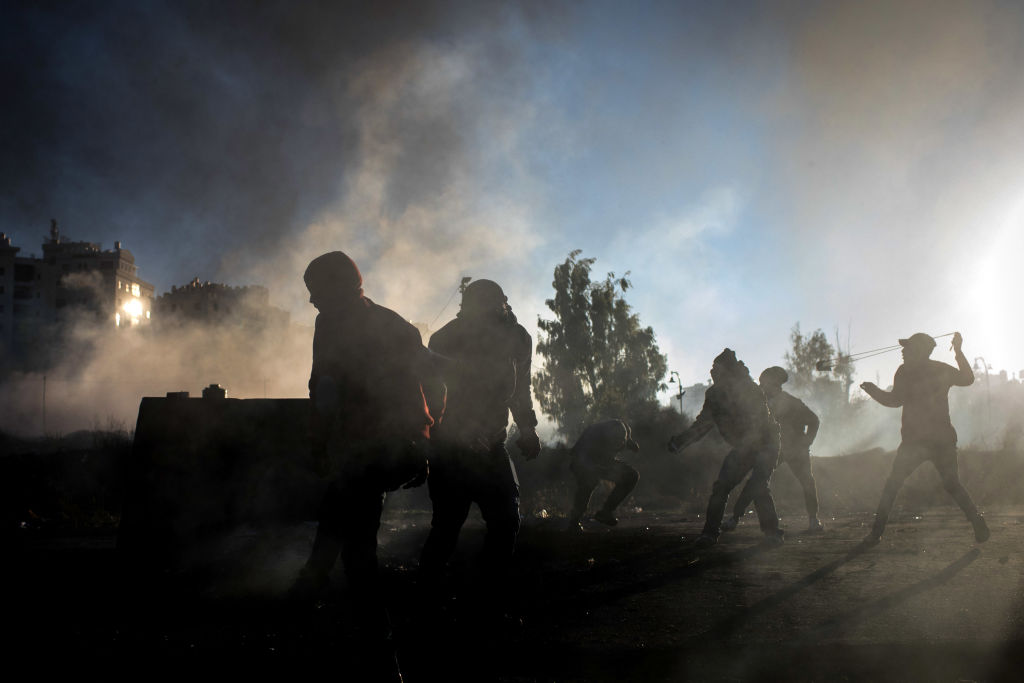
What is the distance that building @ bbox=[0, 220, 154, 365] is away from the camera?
215ft

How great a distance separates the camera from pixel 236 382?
161ft

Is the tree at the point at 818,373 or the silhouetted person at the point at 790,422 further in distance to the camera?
the tree at the point at 818,373

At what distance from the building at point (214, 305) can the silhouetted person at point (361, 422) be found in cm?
5441

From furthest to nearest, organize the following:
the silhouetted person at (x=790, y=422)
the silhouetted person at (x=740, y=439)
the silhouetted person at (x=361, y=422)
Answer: the silhouetted person at (x=790, y=422), the silhouetted person at (x=740, y=439), the silhouetted person at (x=361, y=422)

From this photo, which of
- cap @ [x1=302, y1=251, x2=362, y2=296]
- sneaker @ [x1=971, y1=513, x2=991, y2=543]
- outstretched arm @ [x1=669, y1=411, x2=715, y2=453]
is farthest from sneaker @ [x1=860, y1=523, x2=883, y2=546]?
cap @ [x1=302, y1=251, x2=362, y2=296]

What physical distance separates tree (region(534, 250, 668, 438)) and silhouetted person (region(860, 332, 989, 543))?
102 ft

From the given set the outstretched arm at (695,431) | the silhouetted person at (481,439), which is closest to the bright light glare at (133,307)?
the outstretched arm at (695,431)

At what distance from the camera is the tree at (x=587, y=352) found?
1544 inches

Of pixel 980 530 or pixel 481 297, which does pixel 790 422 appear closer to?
pixel 980 530

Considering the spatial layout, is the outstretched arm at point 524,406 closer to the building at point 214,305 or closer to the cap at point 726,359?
the cap at point 726,359

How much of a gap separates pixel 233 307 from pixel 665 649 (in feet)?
233

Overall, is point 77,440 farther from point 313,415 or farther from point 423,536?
point 313,415

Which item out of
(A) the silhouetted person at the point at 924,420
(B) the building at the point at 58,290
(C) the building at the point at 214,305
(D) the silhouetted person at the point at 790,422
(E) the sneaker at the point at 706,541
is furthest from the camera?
(B) the building at the point at 58,290

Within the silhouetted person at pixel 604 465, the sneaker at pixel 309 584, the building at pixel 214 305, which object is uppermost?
the building at pixel 214 305
